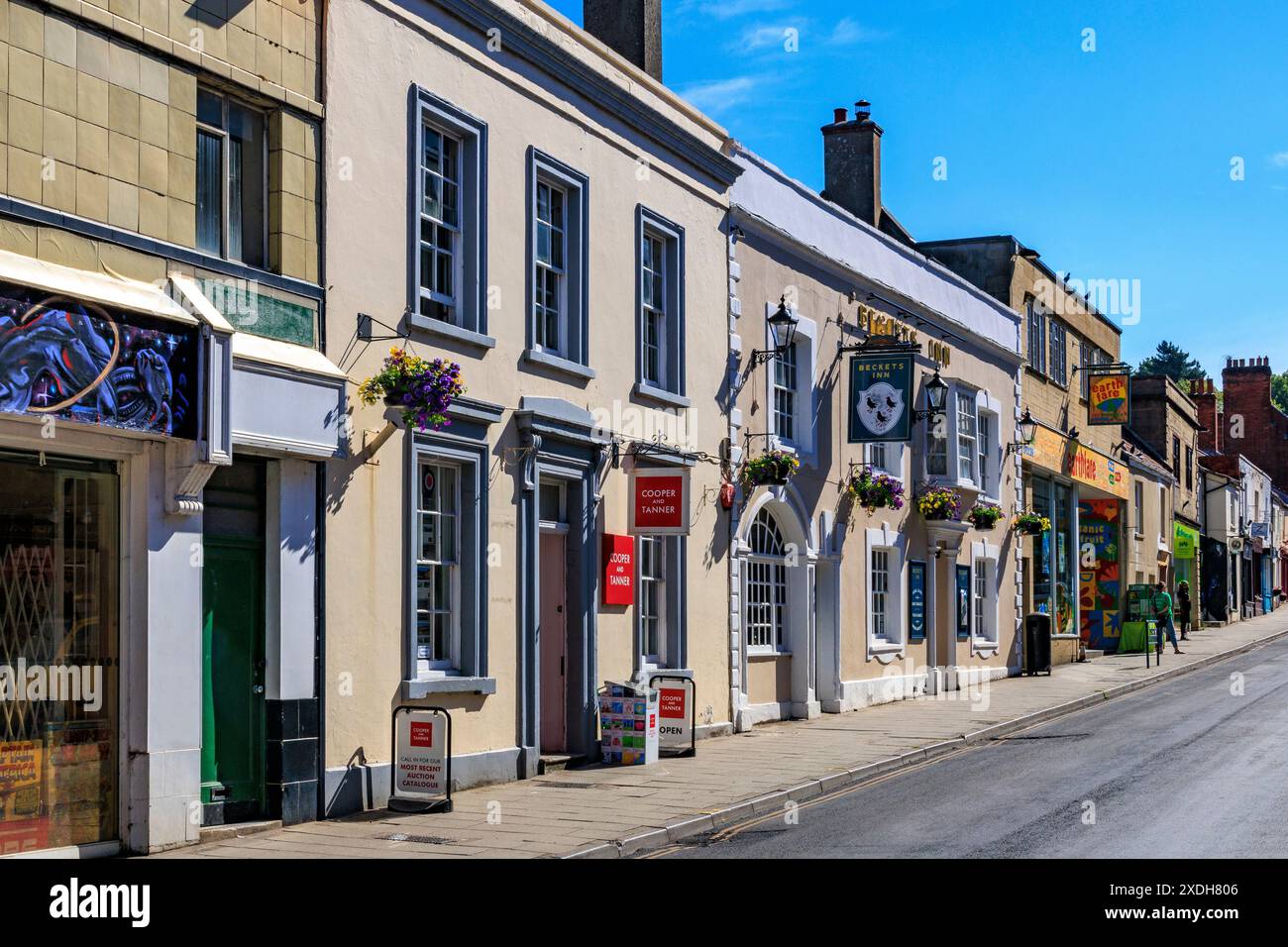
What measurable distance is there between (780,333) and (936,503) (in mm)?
6833

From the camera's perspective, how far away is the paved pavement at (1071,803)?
10.8 metres

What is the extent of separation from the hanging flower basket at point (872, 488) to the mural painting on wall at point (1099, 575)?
18.9 metres

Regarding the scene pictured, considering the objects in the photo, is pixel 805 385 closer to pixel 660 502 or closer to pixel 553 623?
pixel 660 502

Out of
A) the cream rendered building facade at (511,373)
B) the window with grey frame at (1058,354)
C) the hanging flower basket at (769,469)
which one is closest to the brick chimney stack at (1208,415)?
the window with grey frame at (1058,354)

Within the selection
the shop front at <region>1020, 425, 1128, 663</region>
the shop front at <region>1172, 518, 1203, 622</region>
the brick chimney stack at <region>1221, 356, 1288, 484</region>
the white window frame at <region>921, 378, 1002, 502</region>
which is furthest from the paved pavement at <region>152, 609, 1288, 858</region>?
the brick chimney stack at <region>1221, 356, 1288, 484</region>

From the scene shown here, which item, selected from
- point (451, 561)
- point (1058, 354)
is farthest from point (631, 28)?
point (1058, 354)

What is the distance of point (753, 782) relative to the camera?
15109mm

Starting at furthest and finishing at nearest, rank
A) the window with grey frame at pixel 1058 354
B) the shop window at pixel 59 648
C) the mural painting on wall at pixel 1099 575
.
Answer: the mural painting on wall at pixel 1099 575 → the window with grey frame at pixel 1058 354 → the shop window at pixel 59 648

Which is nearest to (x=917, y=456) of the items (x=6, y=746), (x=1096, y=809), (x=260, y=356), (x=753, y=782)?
(x=753, y=782)

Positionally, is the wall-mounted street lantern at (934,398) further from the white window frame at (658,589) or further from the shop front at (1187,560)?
the shop front at (1187,560)

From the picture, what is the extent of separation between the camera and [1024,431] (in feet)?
111

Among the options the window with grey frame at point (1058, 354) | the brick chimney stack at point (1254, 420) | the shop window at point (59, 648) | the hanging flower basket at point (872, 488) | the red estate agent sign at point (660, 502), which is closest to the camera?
the shop window at point (59, 648)
